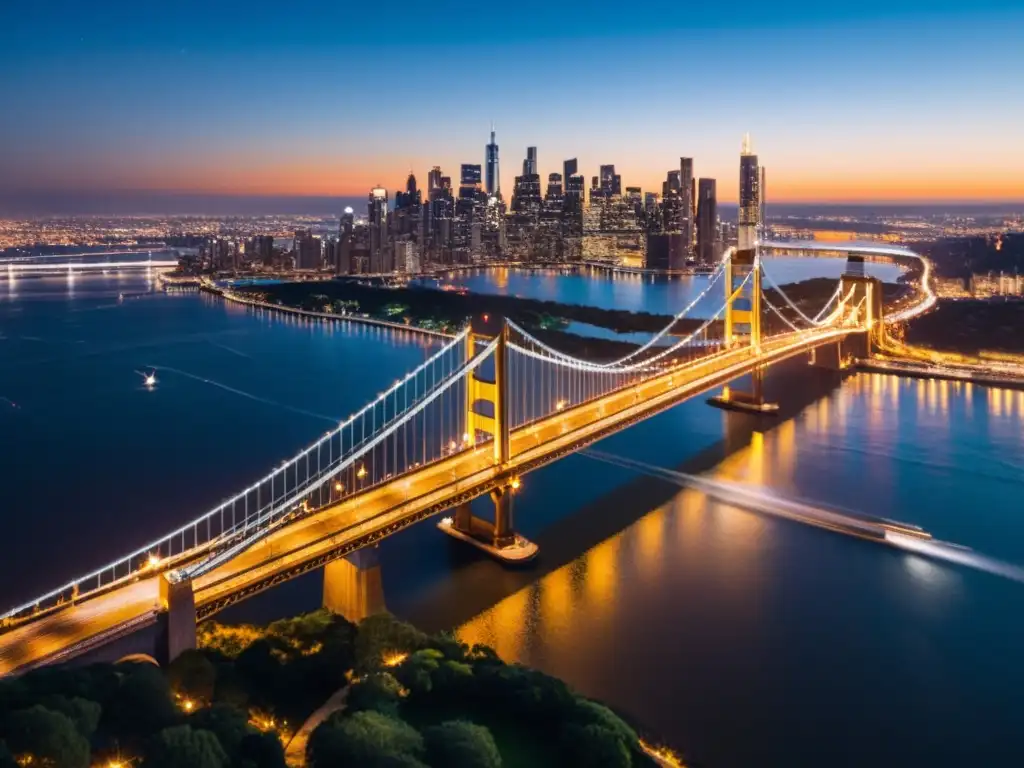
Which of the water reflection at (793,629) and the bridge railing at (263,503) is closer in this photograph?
the water reflection at (793,629)

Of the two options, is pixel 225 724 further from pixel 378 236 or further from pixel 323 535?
pixel 378 236

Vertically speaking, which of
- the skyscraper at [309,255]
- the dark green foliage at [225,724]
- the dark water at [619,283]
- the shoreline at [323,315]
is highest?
the skyscraper at [309,255]

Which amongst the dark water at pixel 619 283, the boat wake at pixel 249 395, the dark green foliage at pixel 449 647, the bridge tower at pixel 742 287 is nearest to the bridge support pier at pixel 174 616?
the dark green foliage at pixel 449 647

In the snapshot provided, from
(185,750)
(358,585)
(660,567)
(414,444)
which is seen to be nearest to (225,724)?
(185,750)

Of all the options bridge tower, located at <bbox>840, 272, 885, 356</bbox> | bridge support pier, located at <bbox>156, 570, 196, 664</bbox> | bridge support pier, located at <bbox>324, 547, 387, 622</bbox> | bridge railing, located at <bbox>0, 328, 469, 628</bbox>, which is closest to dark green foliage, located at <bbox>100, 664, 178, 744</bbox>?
bridge support pier, located at <bbox>156, 570, 196, 664</bbox>

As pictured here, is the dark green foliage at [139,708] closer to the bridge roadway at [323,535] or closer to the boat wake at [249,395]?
the bridge roadway at [323,535]

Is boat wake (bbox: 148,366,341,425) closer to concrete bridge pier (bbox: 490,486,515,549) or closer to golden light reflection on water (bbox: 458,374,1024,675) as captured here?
golden light reflection on water (bbox: 458,374,1024,675)
